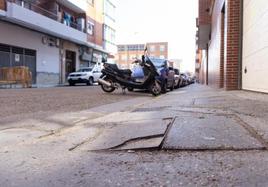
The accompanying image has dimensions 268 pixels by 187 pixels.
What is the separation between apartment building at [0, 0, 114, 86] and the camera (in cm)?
2925

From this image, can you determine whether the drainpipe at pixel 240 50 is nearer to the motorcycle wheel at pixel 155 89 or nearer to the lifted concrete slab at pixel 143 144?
the motorcycle wheel at pixel 155 89

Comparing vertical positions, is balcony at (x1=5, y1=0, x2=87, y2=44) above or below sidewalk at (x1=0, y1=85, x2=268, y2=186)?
above

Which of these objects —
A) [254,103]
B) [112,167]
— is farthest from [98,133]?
[254,103]

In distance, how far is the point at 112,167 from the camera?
3807 mm

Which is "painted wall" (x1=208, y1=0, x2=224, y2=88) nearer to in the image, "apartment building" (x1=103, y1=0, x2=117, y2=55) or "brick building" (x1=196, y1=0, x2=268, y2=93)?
"brick building" (x1=196, y1=0, x2=268, y2=93)

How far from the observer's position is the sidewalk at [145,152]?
3.45m

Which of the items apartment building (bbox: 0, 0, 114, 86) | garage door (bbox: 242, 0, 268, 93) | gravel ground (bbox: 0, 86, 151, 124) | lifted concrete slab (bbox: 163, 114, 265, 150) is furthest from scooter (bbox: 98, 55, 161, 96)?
apartment building (bbox: 0, 0, 114, 86)

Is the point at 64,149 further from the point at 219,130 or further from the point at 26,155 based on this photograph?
the point at 219,130

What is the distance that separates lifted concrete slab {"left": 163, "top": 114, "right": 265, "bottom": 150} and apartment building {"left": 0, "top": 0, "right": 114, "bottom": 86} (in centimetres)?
2397

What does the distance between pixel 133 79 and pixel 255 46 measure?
7665 mm

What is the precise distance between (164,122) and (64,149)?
1664 millimetres

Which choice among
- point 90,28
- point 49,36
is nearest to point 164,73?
point 49,36

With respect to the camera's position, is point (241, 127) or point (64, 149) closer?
point (64, 149)

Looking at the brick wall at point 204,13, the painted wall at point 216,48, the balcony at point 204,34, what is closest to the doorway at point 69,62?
the brick wall at point 204,13
